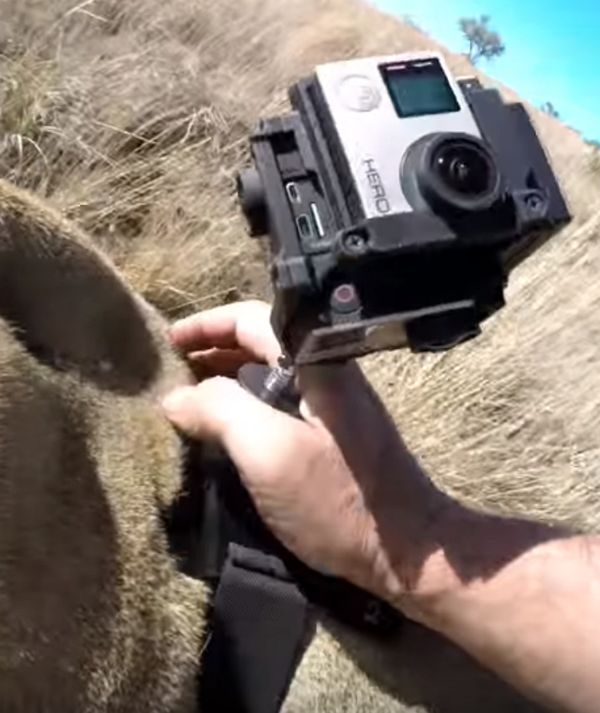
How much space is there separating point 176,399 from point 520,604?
67 centimetres

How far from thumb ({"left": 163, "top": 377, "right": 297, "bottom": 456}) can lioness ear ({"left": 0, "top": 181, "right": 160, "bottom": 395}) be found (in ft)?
0.45

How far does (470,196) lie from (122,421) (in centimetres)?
83

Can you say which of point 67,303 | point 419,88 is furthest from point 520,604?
point 67,303

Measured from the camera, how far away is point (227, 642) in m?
2.44

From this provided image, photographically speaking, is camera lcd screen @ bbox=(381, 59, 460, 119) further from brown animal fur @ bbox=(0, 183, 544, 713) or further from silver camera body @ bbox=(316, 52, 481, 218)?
brown animal fur @ bbox=(0, 183, 544, 713)

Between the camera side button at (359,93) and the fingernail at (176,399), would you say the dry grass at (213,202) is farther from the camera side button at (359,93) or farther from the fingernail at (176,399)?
the camera side button at (359,93)

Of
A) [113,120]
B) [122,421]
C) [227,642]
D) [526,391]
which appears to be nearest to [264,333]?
[122,421]

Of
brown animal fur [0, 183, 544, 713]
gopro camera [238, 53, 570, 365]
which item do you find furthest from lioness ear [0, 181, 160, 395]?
gopro camera [238, 53, 570, 365]

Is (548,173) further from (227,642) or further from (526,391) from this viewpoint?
(526,391)

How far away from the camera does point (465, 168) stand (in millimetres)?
1923

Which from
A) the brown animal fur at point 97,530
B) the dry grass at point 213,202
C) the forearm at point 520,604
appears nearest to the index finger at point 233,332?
the brown animal fur at point 97,530

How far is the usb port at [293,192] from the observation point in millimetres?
1976

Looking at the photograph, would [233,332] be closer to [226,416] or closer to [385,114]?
[226,416]

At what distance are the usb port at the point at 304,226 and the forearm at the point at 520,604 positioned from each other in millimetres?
534
